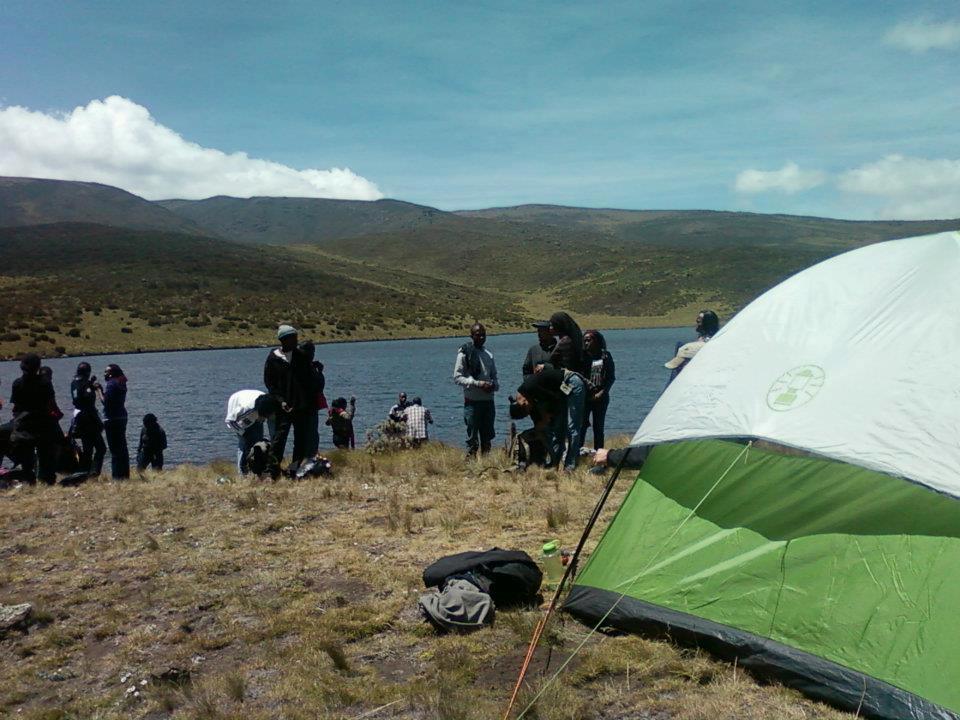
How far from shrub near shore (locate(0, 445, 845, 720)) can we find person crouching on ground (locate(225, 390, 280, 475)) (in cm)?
116

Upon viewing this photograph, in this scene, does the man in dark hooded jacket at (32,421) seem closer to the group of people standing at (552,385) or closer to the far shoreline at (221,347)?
the group of people standing at (552,385)

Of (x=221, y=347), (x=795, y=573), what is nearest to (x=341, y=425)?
(x=795, y=573)

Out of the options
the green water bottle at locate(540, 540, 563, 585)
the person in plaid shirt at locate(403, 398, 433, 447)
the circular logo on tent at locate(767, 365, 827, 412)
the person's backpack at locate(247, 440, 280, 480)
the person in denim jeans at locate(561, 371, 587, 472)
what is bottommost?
the person in plaid shirt at locate(403, 398, 433, 447)

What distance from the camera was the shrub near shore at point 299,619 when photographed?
15.2 ft

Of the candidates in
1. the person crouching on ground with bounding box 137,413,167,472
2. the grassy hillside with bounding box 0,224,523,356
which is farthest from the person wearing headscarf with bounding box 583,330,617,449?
the grassy hillside with bounding box 0,224,523,356

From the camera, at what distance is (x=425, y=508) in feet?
30.1

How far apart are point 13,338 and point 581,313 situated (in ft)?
224

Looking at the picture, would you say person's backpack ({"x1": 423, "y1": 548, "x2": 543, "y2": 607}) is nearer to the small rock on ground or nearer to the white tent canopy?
the white tent canopy

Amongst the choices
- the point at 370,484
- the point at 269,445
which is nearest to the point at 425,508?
the point at 370,484

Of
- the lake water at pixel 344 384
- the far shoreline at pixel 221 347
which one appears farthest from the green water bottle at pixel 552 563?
the far shoreline at pixel 221 347

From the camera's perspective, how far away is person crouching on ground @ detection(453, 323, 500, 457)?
36.6 ft

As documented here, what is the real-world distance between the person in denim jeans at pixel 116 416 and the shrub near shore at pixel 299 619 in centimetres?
226

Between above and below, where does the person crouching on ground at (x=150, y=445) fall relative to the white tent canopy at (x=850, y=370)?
below

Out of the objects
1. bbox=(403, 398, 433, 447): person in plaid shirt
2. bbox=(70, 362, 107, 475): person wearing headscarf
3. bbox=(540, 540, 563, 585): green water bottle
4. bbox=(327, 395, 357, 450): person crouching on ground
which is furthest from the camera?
bbox=(327, 395, 357, 450): person crouching on ground
